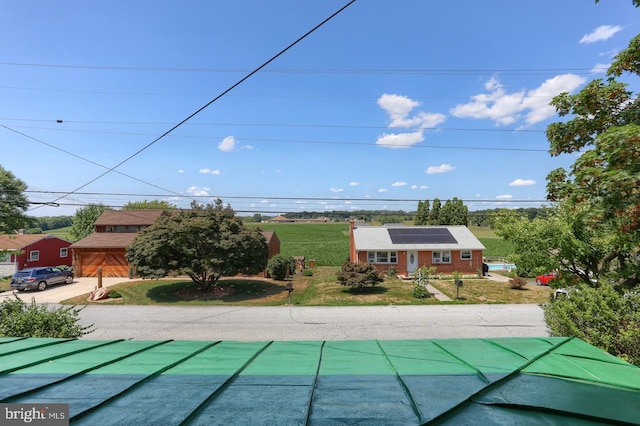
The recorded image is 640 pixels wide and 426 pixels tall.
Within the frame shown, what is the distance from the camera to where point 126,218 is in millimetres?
33844

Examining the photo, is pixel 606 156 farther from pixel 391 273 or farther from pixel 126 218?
pixel 126 218

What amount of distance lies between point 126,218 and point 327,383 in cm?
3651

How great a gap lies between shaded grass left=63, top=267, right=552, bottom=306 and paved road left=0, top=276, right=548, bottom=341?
1.27 metres

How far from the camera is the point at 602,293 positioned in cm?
729

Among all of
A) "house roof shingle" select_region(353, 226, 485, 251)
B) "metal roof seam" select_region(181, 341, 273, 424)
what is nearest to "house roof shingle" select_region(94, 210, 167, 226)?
"house roof shingle" select_region(353, 226, 485, 251)

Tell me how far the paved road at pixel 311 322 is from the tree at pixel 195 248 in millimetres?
2493

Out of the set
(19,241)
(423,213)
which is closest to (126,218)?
(19,241)

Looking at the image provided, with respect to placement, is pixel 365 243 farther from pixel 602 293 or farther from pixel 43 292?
pixel 43 292

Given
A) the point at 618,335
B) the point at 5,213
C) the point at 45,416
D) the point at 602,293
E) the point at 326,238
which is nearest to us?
the point at 45,416

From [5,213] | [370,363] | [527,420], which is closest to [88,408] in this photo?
[370,363]

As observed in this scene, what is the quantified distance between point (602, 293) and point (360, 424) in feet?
24.9

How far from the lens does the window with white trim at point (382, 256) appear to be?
29172 millimetres

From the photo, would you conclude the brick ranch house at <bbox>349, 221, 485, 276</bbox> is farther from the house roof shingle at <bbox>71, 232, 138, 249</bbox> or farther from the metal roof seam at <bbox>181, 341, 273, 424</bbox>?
the metal roof seam at <bbox>181, 341, 273, 424</bbox>

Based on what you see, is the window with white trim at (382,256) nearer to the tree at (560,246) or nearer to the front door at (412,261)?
the front door at (412,261)
